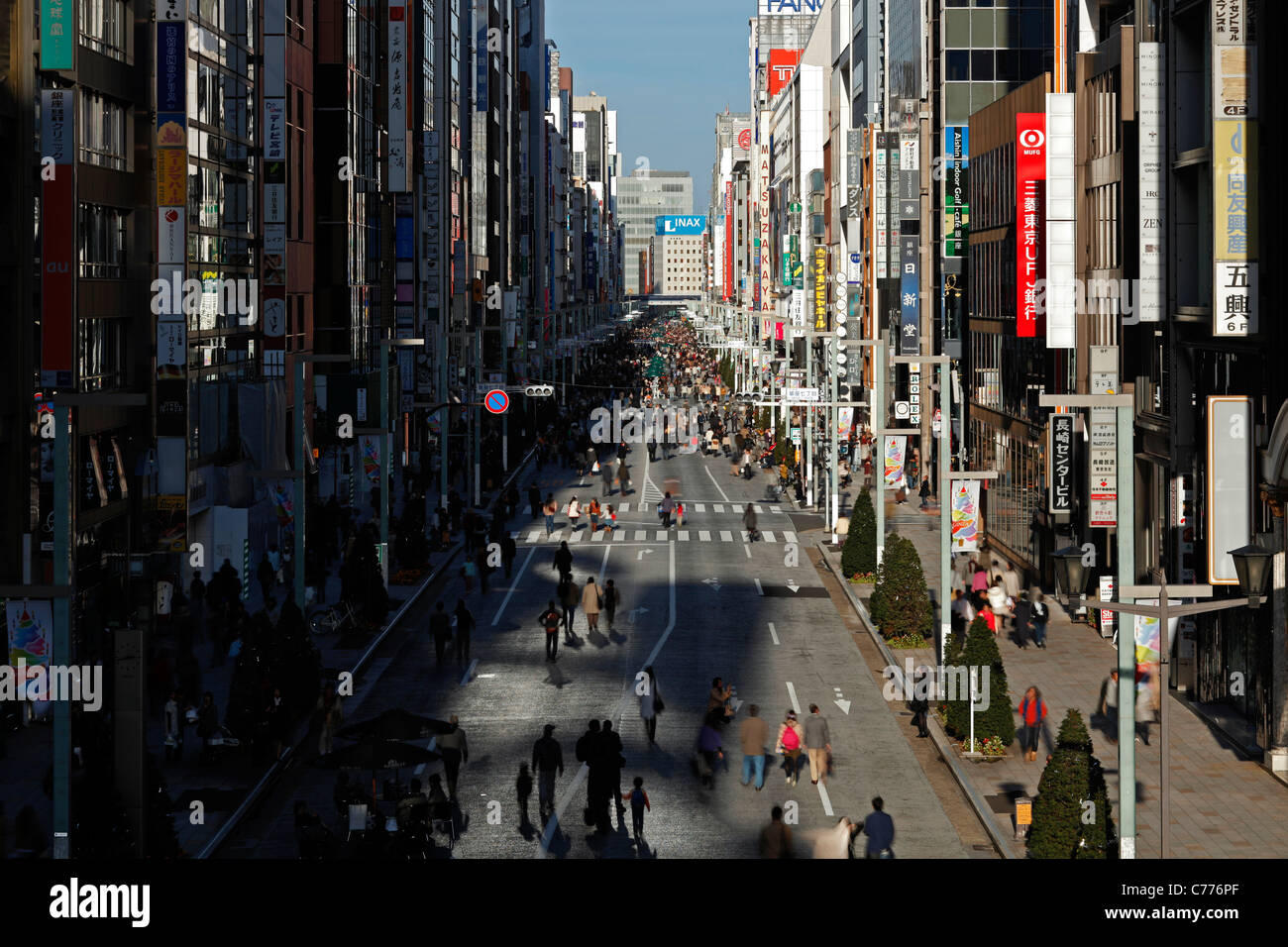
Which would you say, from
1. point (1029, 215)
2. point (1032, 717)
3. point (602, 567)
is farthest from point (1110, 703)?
point (602, 567)

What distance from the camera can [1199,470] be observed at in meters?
35.2

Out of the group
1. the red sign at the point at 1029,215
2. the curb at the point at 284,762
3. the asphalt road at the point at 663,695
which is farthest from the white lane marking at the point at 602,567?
the red sign at the point at 1029,215

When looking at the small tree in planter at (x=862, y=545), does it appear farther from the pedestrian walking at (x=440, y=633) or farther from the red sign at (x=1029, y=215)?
the pedestrian walking at (x=440, y=633)

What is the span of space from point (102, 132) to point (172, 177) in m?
2.85

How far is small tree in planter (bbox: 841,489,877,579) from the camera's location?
5125 cm

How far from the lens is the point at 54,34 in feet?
118

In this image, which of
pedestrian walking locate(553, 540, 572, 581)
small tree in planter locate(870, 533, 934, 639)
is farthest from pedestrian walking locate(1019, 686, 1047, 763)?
pedestrian walking locate(553, 540, 572, 581)

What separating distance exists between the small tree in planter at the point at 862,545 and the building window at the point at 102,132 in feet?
71.8

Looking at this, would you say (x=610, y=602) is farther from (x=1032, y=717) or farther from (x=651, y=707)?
(x=1032, y=717)

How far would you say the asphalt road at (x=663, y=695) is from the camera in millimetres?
25609

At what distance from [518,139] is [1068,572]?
146 metres

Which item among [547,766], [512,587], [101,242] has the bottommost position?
[547,766]

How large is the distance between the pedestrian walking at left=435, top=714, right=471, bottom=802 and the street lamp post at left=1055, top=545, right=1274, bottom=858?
31.9 ft
